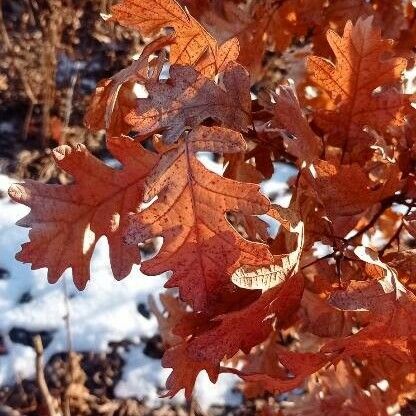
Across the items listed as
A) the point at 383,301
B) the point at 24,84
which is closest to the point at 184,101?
the point at 383,301

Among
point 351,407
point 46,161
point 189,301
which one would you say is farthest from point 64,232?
point 46,161

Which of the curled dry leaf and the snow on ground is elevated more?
the curled dry leaf

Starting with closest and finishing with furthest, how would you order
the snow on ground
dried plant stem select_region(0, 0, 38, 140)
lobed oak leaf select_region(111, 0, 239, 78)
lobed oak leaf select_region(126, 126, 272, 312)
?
lobed oak leaf select_region(126, 126, 272, 312), lobed oak leaf select_region(111, 0, 239, 78), the snow on ground, dried plant stem select_region(0, 0, 38, 140)

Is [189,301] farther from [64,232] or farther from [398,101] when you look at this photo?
[398,101]

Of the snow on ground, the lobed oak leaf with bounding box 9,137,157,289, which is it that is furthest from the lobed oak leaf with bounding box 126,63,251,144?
the snow on ground

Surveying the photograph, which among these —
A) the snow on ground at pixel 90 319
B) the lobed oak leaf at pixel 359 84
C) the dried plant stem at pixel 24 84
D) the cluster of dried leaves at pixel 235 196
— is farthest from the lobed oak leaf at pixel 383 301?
the dried plant stem at pixel 24 84

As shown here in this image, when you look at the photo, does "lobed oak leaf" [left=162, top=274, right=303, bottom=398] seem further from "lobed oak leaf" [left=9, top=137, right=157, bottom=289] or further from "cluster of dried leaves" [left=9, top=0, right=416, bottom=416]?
"lobed oak leaf" [left=9, top=137, right=157, bottom=289]

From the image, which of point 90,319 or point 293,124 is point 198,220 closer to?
point 293,124

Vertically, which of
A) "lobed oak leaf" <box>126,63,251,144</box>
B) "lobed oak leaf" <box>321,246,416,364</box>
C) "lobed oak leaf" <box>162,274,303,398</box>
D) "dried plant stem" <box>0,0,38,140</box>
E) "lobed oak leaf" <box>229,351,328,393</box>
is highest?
"lobed oak leaf" <box>126,63,251,144</box>
